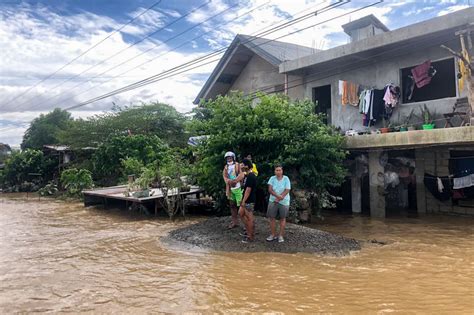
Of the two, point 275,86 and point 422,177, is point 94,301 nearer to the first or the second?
point 422,177

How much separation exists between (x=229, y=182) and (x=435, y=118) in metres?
7.01

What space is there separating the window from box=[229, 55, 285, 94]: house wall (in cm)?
546

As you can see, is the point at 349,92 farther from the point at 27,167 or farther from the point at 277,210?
the point at 27,167

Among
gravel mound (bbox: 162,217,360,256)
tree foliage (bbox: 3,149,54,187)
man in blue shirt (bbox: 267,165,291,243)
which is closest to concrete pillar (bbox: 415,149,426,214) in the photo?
gravel mound (bbox: 162,217,360,256)

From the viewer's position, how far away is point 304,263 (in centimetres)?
660

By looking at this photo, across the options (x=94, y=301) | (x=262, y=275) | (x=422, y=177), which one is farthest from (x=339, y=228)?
(x=94, y=301)

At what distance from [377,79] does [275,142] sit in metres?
4.89

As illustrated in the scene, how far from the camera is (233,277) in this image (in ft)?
19.4

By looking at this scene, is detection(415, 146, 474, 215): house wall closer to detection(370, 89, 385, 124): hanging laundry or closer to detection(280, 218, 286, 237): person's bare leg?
detection(370, 89, 385, 124): hanging laundry

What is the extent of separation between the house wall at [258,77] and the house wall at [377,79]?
2.06 m

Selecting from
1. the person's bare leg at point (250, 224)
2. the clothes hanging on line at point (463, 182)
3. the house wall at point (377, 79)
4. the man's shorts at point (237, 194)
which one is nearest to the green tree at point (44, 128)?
the house wall at point (377, 79)

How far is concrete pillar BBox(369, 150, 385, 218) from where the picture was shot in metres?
11.5

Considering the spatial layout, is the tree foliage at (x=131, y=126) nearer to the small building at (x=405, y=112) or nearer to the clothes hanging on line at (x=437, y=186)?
the small building at (x=405, y=112)

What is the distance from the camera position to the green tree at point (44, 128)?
33188 millimetres
